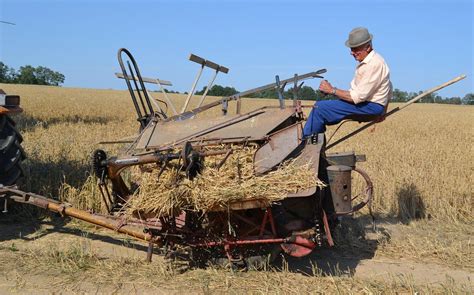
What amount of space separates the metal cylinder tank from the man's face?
52.3 inches

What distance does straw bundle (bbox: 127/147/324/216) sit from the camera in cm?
405

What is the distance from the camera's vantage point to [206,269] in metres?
4.64

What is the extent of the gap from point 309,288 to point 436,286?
3.69 ft

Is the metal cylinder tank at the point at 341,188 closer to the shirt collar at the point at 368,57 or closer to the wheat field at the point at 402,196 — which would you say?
the wheat field at the point at 402,196

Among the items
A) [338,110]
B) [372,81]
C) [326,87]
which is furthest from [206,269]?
[372,81]

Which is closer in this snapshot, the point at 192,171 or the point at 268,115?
the point at 192,171

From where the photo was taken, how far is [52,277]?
4.37m

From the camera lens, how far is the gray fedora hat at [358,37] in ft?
16.7

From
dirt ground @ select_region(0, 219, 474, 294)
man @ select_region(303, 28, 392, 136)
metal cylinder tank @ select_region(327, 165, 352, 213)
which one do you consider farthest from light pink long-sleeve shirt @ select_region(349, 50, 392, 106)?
dirt ground @ select_region(0, 219, 474, 294)

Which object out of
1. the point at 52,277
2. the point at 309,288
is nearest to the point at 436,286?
the point at 309,288

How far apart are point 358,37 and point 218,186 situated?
2219mm

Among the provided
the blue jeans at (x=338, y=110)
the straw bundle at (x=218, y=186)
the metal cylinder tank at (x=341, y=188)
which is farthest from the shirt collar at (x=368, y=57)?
the straw bundle at (x=218, y=186)

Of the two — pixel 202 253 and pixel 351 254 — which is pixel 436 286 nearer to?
pixel 351 254

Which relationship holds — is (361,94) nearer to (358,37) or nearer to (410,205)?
(358,37)
